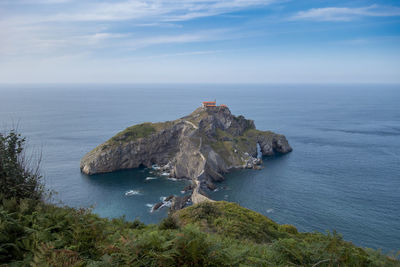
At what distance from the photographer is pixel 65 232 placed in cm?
976

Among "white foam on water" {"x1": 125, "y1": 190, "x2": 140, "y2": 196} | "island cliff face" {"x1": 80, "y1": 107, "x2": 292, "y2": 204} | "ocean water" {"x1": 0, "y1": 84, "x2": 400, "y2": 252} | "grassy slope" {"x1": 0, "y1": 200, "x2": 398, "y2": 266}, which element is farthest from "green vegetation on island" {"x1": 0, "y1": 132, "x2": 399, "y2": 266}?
"island cliff face" {"x1": 80, "y1": 107, "x2": 292, "y2": 204}

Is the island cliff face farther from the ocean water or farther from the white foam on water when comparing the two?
the white foam on water

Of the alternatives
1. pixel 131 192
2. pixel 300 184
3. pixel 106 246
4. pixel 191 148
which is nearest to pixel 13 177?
pixel 106 246

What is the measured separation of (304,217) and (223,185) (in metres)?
23.1

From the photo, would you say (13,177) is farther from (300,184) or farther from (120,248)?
(300,184)

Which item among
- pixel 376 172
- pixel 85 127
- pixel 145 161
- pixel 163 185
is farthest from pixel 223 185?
pixel 85 127

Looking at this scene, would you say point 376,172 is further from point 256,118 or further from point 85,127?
point 85,127

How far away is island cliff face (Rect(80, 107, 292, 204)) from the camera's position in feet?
250

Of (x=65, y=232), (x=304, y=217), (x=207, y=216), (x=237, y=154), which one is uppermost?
(x=65, y=232)

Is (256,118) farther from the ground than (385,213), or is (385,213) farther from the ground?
(256,118)

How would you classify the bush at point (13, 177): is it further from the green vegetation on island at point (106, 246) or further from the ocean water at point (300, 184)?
the ocean water at point (300, 184)

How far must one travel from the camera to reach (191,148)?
3125 inches

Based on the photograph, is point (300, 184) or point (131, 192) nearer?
point (131, 192)

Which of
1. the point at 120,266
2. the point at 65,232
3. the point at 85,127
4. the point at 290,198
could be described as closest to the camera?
the point at 120,266
